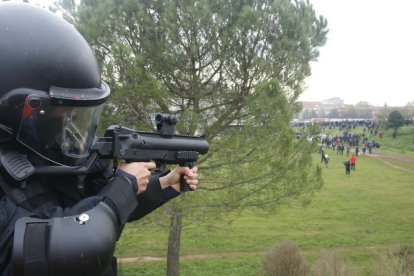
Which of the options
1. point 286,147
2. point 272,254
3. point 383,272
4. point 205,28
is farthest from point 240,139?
point 383,272

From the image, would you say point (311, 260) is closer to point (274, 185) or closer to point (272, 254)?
point (272, 254)

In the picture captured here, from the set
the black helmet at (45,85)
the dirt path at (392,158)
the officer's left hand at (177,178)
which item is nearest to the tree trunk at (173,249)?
the officer's left hand at (177,178)

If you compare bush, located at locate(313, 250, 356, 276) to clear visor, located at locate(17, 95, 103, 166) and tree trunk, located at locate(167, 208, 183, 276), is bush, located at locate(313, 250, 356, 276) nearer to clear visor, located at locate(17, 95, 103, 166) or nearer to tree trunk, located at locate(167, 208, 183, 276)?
tree trunk, located at locate(167, 208, 183, 276)

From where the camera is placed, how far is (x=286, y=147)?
6461 mm

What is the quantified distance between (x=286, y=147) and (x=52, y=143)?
5204 mm

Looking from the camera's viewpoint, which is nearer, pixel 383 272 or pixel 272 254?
pixel 383 272

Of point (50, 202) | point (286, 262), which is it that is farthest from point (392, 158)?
point (50, 202)

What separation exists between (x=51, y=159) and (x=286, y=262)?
21.7 feet

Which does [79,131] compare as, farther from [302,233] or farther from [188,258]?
[302,233]

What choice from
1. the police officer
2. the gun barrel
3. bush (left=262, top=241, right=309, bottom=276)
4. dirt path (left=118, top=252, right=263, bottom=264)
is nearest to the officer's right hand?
the police officer

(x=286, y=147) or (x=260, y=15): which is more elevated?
(x=260, y=15)

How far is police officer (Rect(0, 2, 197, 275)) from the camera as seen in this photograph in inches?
51.1

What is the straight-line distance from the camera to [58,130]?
1.62 m

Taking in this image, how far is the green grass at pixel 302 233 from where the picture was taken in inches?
379
